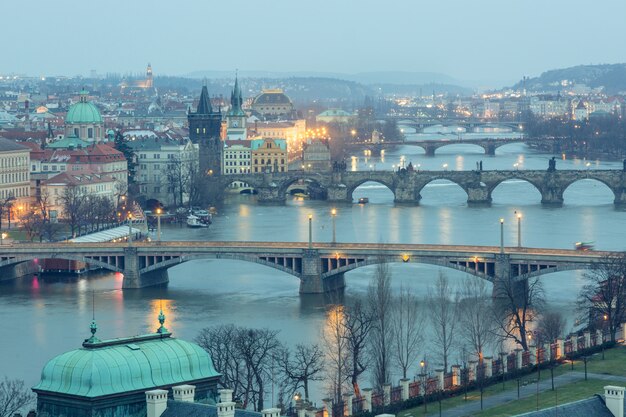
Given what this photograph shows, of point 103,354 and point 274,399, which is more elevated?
point 103,354

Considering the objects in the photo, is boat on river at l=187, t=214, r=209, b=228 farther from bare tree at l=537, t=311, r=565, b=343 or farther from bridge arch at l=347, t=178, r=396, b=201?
bare tree at l=537, t=311, r=565, b=343

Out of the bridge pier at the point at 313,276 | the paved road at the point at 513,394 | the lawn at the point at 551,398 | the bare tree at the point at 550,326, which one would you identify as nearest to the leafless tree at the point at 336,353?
the paved road at the point at 513,394

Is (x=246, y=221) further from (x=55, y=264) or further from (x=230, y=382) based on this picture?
(x=230, y=382)

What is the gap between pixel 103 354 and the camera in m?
27.0

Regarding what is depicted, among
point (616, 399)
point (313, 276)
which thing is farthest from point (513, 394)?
point (313, 276)

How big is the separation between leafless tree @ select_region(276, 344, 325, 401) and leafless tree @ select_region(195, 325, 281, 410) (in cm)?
27

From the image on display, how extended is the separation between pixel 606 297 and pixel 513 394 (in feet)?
32.1

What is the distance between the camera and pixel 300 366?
128ft

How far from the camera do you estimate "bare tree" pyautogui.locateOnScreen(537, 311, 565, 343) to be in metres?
41.6

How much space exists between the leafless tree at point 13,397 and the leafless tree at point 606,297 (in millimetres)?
11416

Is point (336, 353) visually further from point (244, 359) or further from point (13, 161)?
point (13, 161)

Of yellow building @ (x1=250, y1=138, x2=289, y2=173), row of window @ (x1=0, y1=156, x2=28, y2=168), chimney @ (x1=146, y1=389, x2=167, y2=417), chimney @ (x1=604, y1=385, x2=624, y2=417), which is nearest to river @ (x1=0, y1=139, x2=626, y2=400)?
row of window @ (x1=0, y1=156, x2=28, y2=168)

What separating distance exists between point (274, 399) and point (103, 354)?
Result: 9.91 m

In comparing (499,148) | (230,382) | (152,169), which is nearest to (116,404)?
(230,382)
